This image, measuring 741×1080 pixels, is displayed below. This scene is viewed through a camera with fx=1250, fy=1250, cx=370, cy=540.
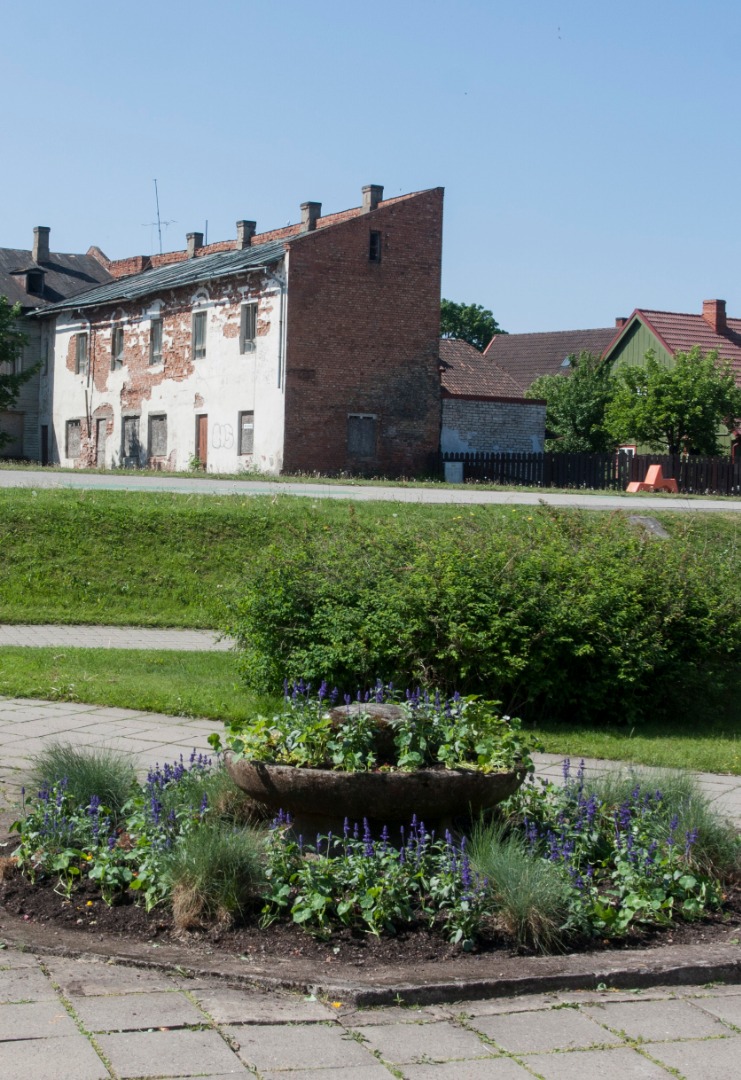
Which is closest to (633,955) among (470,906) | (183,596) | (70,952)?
(470,906)

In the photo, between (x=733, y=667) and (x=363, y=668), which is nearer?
(x=363, y=668)

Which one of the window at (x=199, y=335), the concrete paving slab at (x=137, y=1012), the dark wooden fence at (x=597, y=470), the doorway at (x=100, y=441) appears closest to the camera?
the concrete paving slab at (x=137, y=1012)

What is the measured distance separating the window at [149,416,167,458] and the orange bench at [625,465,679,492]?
55.7ft

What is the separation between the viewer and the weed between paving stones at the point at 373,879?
4613mm

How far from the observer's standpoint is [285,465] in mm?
38875

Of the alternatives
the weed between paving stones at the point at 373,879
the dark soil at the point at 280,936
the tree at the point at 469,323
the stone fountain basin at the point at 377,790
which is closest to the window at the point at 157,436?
the weed between paving stones at the point at 373,879

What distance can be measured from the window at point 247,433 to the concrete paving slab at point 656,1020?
120 ft

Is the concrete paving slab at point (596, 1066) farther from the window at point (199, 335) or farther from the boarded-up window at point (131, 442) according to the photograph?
the boarded-up window at point (131, 442)

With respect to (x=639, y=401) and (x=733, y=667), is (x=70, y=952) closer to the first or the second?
(x=733, y=667)

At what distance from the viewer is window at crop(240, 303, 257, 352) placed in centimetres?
4041

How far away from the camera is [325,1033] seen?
152 inches

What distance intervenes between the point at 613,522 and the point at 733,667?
232 centimetres

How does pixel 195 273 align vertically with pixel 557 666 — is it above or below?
above

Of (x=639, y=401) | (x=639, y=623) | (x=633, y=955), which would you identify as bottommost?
(x=633, y=955)
